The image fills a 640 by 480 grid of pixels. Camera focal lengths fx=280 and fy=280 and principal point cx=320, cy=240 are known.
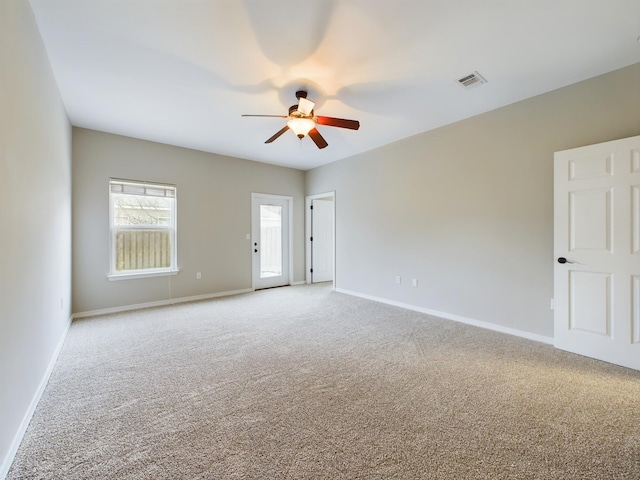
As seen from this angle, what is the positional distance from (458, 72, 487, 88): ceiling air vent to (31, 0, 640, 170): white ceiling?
72 millimetres

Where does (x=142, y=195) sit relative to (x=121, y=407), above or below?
above

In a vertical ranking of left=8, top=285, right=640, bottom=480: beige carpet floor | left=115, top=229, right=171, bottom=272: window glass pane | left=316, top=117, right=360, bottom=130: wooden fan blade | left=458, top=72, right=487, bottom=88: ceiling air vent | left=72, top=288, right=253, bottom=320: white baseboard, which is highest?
left=458, top=72, right=487, bottom=88: ceiling air vent

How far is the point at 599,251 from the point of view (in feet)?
8.70

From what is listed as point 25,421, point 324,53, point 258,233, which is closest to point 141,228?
point 258,233

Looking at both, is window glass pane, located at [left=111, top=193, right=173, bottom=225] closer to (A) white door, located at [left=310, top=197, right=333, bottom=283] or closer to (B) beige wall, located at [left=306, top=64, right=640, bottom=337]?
(A) white door, located at [left=310, top=197, right=333, bottom=283]

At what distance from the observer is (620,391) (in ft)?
6.98

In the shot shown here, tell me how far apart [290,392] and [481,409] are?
4.40 ft

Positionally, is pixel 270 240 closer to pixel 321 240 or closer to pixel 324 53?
pixel 321 240

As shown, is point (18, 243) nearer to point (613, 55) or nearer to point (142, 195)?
point (142, 195)

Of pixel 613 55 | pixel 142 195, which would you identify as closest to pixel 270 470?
pixel 613 55

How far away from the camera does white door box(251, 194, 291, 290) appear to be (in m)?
5.85

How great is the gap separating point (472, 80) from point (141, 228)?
4.97m

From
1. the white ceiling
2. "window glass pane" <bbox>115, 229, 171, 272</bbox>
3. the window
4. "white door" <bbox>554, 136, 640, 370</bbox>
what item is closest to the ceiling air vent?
the white ceiling

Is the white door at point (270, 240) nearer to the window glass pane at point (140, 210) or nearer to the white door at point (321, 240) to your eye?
the white door at point (321, 240)
